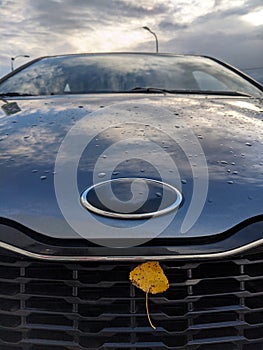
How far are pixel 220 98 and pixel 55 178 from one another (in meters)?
1.43

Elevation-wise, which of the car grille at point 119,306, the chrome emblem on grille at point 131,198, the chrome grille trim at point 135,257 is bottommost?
the car grille at point 119,306

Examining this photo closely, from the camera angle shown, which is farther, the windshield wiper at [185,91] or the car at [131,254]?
the windshield wiper at [185,91]

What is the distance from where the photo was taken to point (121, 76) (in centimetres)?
289

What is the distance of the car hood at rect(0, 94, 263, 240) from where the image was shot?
4.19 feet

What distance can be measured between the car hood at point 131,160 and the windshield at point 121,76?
23.1 inches

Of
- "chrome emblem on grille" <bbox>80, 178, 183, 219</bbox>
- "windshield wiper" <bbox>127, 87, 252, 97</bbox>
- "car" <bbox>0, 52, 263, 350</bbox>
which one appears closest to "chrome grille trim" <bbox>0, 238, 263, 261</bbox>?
"car" <bbox>0, 52, 263, 350</bbox>

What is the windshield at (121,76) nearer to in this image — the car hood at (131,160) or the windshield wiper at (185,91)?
the windshield wiper at (185,91)

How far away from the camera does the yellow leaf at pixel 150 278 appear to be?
1.21 metres

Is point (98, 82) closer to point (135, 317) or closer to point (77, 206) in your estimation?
point (77, 206)

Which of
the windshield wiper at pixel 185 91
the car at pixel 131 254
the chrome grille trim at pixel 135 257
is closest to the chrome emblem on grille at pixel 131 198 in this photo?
the car at pixel 131 254

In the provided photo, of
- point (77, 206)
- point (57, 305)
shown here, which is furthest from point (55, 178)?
point (57, 305)

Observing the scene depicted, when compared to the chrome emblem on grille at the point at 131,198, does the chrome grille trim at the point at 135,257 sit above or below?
below

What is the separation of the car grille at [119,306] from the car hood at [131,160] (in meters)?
0.11

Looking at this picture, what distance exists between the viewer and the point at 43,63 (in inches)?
130
